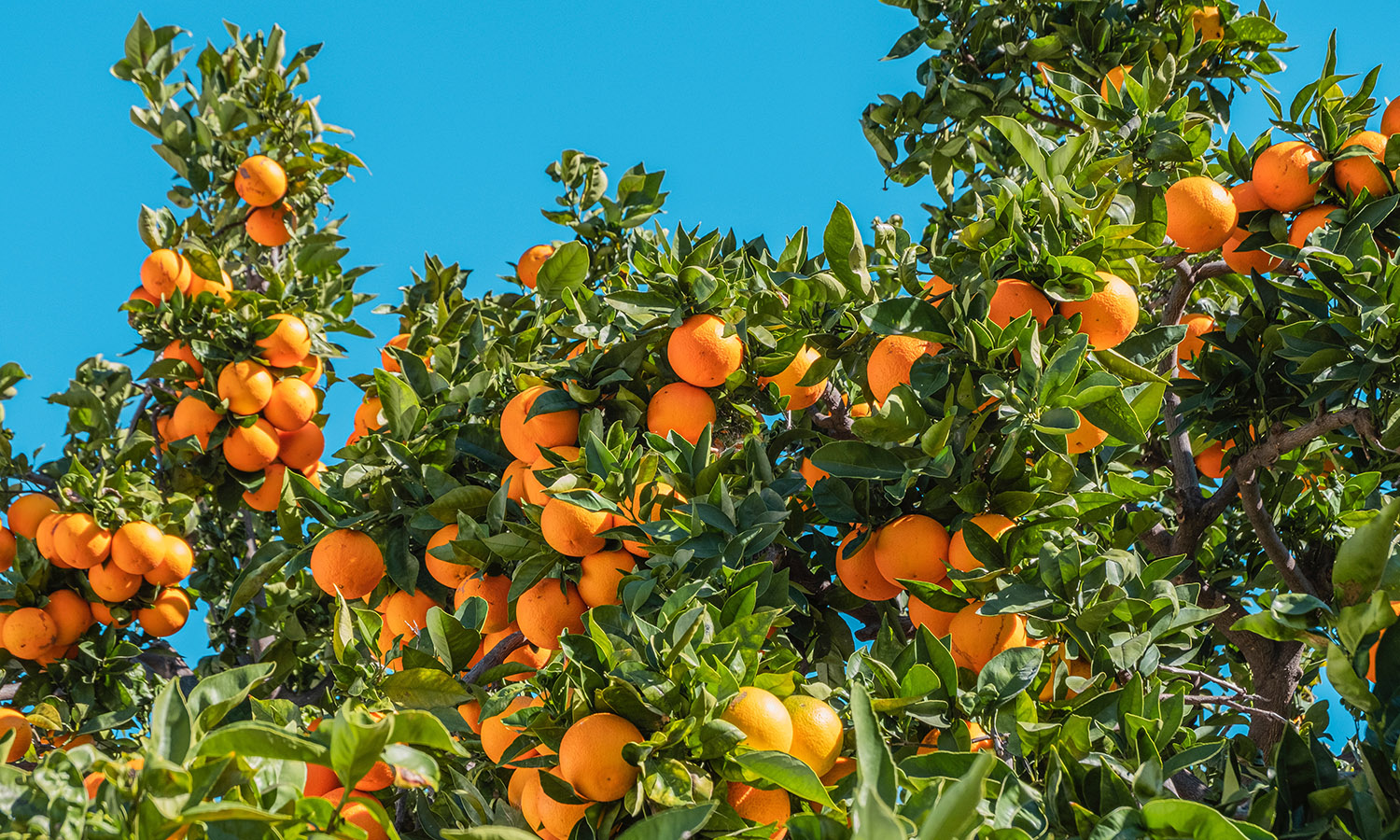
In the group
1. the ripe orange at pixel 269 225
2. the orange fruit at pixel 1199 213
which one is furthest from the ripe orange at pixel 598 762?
the ripe orange at pixel 269 225

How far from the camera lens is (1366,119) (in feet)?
8.73

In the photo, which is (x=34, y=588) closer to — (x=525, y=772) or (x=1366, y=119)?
(x=525, y=772)

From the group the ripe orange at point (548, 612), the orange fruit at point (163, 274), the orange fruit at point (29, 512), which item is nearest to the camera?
the ripe orange at point (548, 612)

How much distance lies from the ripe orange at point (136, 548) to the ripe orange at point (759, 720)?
2.55 meters

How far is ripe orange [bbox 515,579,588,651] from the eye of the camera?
2049 millimetres

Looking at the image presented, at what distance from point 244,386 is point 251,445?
205 mm

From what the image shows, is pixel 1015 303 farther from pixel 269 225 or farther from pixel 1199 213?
pixel 269 225

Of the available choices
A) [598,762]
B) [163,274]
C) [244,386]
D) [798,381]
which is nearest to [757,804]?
[598,762]

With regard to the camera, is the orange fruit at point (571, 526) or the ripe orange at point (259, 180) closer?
the orange fruit at point (571, 526)

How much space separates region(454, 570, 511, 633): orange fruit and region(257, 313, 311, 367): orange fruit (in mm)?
1518

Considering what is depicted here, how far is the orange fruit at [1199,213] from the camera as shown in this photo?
2385mm

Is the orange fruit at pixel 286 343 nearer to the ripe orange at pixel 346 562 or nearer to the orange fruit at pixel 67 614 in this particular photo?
the orange fruit at pixel 67 614

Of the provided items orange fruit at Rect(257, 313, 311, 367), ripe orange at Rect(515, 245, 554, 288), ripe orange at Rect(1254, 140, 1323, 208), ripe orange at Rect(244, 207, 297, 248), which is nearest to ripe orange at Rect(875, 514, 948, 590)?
ripe orange at Rect(1254, 140, 1323, 208)

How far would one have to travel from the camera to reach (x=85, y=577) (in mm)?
3504
